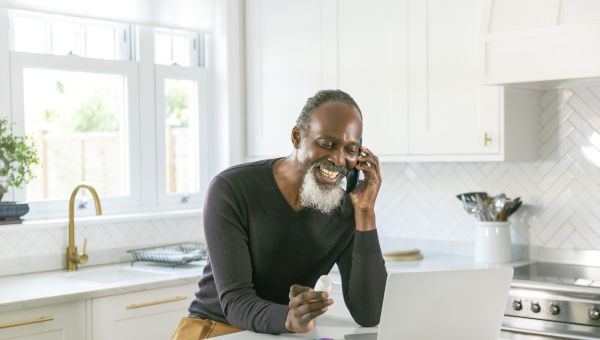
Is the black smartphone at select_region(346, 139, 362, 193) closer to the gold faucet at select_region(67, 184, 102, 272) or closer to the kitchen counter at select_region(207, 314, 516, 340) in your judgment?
the kitchen counter at select_region(207, 314, 516, 340)

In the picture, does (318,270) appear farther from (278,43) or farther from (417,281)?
(278,43)

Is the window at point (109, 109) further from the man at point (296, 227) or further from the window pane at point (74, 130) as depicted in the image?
the man at point (296, 227)

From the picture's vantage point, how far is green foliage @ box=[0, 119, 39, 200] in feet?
12.2

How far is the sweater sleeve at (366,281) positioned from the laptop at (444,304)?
442 millimetres

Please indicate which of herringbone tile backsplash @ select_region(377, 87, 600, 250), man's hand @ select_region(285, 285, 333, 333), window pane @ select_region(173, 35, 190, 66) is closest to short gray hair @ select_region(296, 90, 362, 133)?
man's hand @ select_region(285, 285, 333, 333)

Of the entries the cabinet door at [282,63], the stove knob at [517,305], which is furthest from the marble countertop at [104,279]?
the cabinet door at [282,63]

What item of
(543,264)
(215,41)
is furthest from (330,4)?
(543,264)

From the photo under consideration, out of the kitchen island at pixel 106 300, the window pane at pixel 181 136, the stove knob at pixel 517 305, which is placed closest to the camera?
the kitchen island at pixel 106 300

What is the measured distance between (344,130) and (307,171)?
16cm

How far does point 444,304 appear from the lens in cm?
191

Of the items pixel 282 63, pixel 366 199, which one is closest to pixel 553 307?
pixel 366 199

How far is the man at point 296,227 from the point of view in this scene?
88.9 inches

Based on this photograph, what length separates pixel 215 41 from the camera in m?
4.86

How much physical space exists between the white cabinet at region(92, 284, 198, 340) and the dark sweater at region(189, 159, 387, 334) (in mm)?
1061
